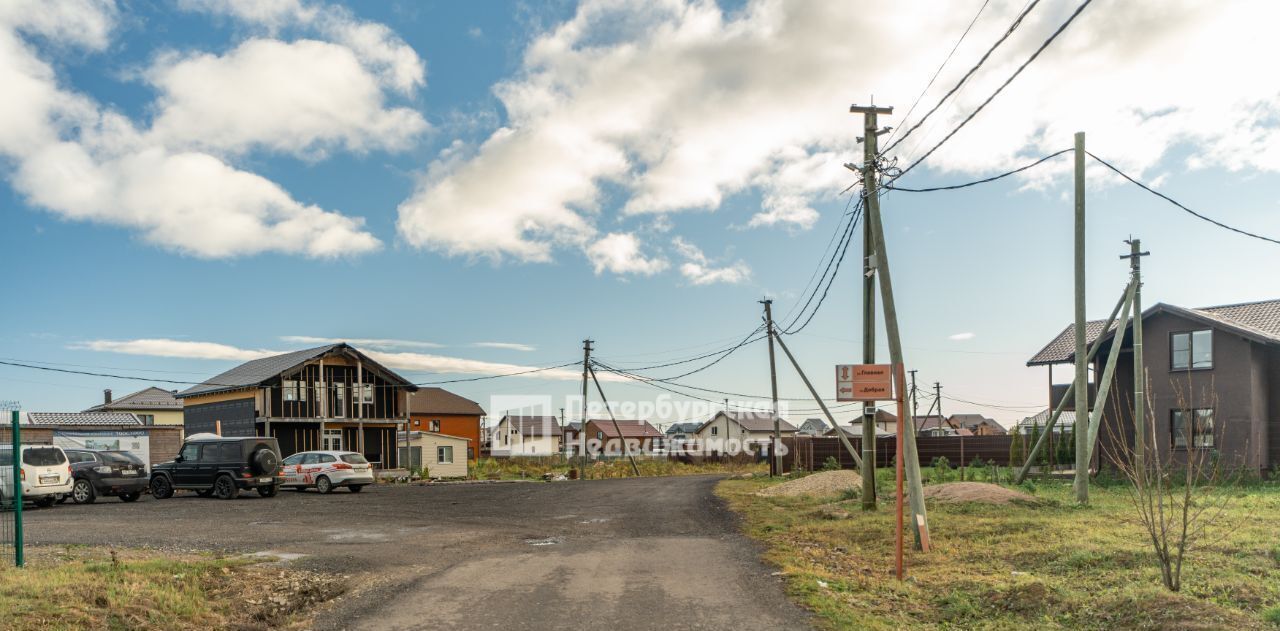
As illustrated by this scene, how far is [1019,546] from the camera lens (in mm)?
12047

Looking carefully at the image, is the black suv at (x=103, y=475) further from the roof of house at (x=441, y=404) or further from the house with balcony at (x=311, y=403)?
the roof of house at (x=441, y=404)

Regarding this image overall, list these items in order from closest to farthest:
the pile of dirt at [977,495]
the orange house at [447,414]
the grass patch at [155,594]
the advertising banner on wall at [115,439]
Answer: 1. the grass patch at [155,594]
2. the pile of dirt at [977,495]
3. the advertising banner on wall at [115,439]
4. the orange house at [447,414]

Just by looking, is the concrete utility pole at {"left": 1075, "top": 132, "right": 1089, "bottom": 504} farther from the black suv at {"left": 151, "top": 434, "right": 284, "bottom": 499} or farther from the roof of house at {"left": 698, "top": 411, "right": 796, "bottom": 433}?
the roof of house at {"left": 698, "top": 411, "right": 796, "bottom": 433}

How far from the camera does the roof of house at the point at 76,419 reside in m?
40.0

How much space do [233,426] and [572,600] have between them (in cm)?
3702

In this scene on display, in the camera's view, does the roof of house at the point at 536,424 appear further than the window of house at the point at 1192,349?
Yes

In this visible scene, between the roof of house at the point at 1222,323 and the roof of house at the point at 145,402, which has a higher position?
the roof of house at the point at 1222,323

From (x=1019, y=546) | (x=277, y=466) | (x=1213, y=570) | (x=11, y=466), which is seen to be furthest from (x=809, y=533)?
(x=277, y=466)

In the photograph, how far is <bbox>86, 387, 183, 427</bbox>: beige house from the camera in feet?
187

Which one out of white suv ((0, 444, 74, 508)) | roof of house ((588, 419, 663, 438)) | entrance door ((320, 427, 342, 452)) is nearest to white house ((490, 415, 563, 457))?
roof of house ((588, 419, 663, 438))

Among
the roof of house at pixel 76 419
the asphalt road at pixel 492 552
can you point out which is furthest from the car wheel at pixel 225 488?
the roof of house at pixel 76 419

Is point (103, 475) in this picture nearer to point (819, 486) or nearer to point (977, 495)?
point (819, 486)

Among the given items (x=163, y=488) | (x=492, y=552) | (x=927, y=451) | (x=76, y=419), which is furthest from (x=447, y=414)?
Answer: (x=492, y=552)

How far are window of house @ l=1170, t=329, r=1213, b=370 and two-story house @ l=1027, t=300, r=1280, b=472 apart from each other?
0.03 metres
